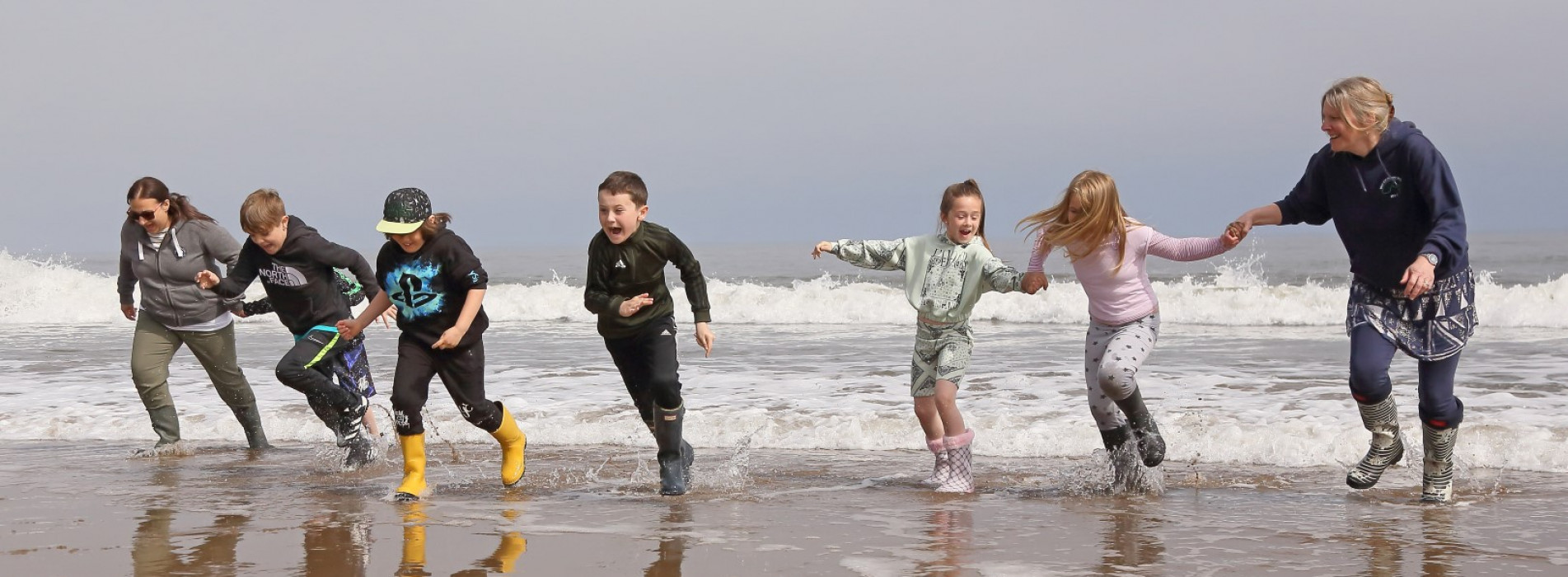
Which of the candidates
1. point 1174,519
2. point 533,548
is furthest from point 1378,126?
point 533,548

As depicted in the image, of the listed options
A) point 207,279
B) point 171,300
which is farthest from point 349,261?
point 171,300

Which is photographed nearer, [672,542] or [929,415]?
[672,542]

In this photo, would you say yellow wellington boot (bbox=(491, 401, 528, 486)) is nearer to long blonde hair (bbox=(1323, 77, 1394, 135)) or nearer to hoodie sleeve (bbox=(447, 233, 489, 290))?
hoodie sleeve (bbox=(447, 233, 489, 290))

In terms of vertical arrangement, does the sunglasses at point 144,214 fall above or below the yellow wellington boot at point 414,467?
above

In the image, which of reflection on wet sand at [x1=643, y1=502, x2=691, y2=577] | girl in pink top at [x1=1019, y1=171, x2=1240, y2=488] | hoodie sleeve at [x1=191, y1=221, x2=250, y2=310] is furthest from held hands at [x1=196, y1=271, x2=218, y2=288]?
girl in pink top at [x1=1019, y1=171, x2=1240, y2=488]

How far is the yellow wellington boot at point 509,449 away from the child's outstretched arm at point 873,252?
167cm

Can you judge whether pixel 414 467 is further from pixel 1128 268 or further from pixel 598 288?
pixel 1128 268

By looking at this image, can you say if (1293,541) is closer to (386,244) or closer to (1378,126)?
(1378,126)

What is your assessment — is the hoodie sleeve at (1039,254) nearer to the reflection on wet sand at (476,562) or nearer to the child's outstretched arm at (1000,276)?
the child's outstretched arm at (1000,276)

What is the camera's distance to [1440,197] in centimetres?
479

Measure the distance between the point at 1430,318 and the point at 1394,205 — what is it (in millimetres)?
483

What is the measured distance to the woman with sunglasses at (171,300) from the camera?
7.11m

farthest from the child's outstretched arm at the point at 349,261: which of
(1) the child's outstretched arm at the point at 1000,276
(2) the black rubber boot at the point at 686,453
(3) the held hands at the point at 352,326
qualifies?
(1) the child's outstretched arm at the point at 1000,276

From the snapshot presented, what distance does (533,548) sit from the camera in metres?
4.41
